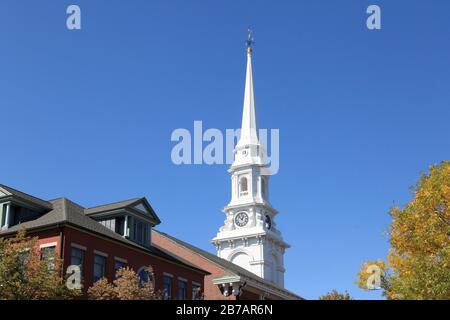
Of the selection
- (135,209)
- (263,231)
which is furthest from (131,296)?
(263,231)

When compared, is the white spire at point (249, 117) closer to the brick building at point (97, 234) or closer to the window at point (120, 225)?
the brick building at point (97, 234)

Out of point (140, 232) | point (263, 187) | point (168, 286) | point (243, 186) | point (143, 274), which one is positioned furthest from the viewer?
point (263, 187)

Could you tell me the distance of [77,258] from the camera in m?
40.2

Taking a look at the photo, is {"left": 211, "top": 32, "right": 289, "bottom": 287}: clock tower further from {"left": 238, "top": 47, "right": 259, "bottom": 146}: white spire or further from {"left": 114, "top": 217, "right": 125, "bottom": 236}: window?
{"left": 114, "top": 217, "right": 125, "bottom": 236}: window

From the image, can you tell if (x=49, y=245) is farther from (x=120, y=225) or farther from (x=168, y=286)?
(x=168, y=286)

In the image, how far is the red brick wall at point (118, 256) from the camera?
40250 mm

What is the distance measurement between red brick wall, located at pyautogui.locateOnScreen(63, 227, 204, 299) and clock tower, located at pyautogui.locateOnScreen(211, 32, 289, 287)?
49.5 meters

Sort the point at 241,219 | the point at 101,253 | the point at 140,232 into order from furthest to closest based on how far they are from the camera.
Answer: the point at 241,219
the point at 140,232
the point at 101,253

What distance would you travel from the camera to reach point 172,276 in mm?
49031

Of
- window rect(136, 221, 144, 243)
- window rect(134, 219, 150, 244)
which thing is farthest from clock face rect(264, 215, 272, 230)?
window rect(136, 221, 144, 243)

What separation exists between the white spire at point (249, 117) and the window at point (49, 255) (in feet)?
233

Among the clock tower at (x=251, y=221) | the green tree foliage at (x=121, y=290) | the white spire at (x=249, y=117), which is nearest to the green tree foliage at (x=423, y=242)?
the green tree foliage at (x=121, y=290)

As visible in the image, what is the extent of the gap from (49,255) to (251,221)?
68.2 metres

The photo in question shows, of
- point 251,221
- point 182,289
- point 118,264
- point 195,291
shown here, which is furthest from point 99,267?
point 251,221
